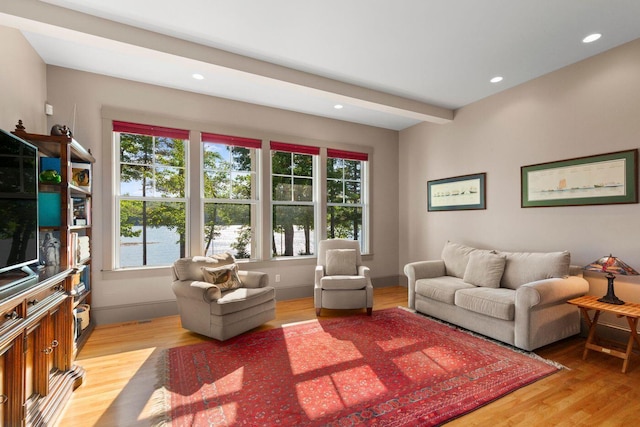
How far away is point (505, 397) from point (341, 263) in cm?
251

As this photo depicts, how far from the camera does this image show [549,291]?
286cm

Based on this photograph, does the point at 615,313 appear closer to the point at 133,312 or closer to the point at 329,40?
the point at 329,40

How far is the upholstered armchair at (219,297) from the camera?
310 centimetres

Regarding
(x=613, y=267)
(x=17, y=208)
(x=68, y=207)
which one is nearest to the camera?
(x=17, y=208)

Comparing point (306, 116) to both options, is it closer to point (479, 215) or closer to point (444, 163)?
point (444, 163)

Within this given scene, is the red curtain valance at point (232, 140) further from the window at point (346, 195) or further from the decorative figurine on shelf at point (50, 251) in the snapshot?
the decorative figurine on shelf at point (50, 251)

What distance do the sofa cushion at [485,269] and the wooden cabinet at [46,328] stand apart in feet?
13.0

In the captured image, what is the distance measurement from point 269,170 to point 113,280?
247 centimetres

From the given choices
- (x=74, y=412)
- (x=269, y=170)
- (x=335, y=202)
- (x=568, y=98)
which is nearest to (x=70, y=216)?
(x=74, y=412)

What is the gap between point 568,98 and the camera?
346cm

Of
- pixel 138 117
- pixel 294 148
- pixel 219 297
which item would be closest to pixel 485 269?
pixel 219 297

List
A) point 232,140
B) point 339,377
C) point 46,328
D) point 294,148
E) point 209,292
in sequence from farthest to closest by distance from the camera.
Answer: point 294,148 → point 232,140 → point 209,292 → point 339,377 → point 46,328

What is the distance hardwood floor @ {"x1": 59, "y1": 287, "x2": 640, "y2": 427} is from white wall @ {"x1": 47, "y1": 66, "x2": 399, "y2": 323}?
585 mm

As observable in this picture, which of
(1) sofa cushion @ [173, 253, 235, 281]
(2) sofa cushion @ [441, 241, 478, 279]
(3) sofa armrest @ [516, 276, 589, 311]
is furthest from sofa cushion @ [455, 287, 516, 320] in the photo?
(1) sofa cushion @ [173, 253, 235, 281]
